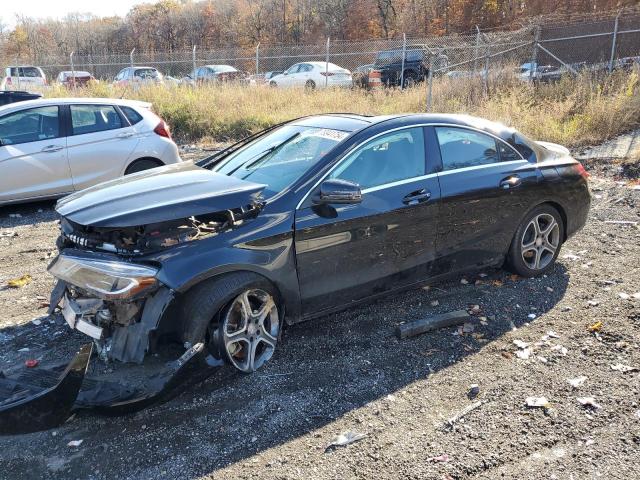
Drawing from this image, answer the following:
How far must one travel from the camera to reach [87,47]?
5194 centimetres

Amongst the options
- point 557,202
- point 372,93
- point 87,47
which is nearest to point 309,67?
point 372,93

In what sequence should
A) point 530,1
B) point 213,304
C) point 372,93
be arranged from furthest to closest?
point 530,1 < point 372,93 < point 213,304

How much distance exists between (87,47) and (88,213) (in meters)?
55.7

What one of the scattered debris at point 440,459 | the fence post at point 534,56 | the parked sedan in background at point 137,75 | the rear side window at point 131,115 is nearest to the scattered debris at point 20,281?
the rear side window at point 131,115

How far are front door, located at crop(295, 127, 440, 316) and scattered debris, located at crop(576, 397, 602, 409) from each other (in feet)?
4.93

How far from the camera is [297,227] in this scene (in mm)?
3779

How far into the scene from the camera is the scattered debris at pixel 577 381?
3.57m

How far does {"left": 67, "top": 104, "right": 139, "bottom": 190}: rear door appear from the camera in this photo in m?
7.84

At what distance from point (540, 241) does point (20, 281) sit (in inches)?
198

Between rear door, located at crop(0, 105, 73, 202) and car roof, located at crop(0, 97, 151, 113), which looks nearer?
rear door, located at crop(0, 105, 73, 202)

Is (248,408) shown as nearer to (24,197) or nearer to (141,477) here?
(141,477)

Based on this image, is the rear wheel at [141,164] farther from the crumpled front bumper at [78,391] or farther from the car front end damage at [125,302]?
the crumpled front bumper at [78,391]

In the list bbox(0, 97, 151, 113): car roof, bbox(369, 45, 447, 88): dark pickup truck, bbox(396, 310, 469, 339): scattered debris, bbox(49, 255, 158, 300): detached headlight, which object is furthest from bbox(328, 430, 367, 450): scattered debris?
bbox(369, 45, 447, 88): dark pickup truck

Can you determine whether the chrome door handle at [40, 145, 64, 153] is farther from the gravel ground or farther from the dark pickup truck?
the dark pickup truck
